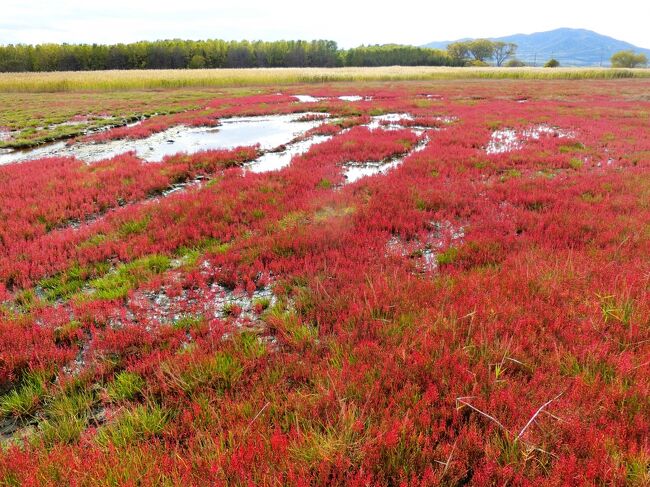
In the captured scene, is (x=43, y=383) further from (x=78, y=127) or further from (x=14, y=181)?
(x=78, y=127)

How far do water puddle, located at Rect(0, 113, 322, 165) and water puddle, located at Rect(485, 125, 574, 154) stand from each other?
9.98 metres

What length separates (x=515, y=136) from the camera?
1764cm

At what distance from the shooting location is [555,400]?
9.77 ft

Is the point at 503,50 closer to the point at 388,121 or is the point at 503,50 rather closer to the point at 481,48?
the point at 481,48

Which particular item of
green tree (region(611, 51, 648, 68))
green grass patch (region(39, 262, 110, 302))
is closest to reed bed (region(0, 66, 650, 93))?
green tree (region(611, 51, 648, 68))

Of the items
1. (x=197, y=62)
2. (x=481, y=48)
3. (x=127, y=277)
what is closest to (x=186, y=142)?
(x=127, y=277)

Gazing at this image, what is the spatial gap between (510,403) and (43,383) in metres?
4.79

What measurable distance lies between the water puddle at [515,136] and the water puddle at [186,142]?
9984 mm

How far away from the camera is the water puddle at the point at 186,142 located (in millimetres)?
16109

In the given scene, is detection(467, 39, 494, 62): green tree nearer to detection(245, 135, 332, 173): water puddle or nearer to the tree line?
the tree line

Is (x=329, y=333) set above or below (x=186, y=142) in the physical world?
below

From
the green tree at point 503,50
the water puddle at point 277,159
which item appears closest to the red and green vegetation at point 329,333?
the water puddle at point 277,159

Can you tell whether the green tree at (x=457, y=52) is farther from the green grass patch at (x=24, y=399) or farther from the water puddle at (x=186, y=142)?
the green grass patch at (x=24, y=399)

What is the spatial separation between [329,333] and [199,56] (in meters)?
113
